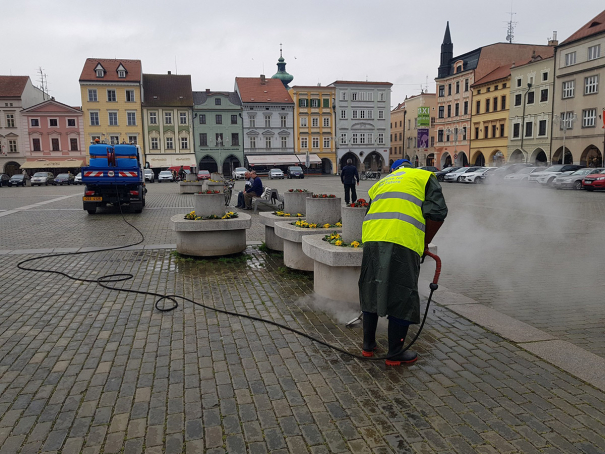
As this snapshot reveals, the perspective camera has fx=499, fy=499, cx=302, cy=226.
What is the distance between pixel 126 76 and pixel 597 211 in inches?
2345

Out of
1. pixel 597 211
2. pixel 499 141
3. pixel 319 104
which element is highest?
pixel 319 104

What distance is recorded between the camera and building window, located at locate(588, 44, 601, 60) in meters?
42.1

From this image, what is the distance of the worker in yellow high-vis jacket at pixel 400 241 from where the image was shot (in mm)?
4164

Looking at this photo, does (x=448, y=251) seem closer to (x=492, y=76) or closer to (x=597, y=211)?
(x=597, y=211)

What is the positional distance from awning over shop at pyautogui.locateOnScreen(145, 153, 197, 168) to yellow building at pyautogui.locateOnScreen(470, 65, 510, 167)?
35343 millimetres

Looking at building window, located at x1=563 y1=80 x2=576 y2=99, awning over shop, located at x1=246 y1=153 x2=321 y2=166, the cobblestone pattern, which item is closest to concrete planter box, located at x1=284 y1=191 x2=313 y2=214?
the cobblestone pattern

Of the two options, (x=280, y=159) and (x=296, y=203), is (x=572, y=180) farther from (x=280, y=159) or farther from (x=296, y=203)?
(x=280, y=159)

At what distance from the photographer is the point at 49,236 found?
12344 mm

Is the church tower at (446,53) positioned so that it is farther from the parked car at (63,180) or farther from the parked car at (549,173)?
the parked car at (63,180)

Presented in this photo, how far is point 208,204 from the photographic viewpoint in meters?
9.53

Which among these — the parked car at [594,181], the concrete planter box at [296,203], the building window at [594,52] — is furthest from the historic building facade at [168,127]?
the concrete planter box at [296,203]

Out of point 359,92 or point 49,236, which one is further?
point 359,92

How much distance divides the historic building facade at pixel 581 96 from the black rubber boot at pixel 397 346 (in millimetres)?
43969

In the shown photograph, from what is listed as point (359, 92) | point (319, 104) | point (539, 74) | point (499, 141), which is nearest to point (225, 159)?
point (319, 104)
